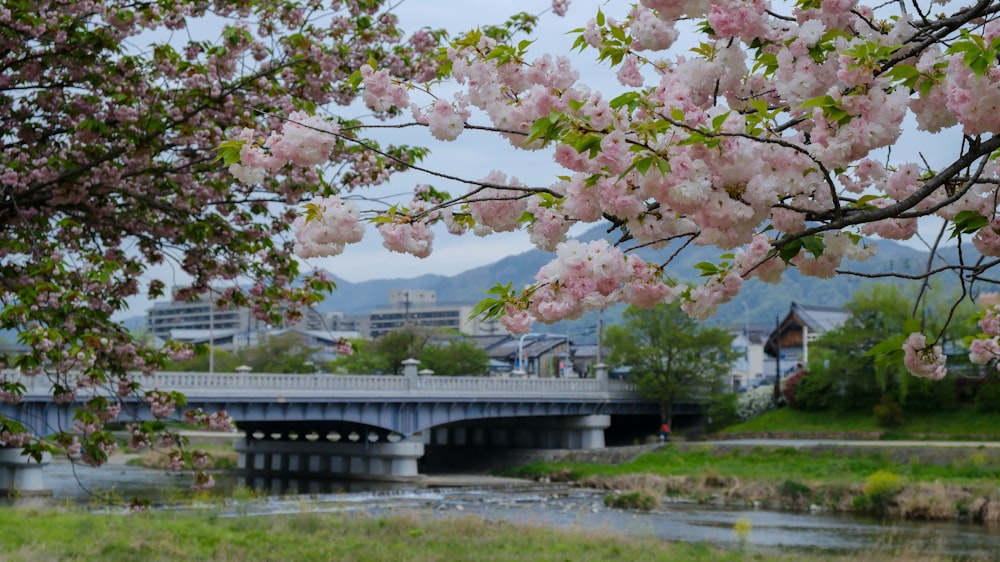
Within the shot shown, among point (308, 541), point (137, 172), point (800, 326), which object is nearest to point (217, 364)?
point (800, 326)

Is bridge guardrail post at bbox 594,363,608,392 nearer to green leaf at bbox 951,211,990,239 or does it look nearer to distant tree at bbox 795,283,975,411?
distant tree at bbox 795,283,975,411

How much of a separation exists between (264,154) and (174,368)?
7917 centimetres

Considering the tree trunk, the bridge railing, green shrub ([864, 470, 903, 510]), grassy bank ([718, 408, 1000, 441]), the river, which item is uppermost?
the bridge railing

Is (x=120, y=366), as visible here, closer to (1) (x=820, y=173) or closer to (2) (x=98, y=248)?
(2) (x=98, y=248)

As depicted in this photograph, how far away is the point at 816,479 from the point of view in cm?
3334

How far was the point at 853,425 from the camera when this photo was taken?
4531 centimetres

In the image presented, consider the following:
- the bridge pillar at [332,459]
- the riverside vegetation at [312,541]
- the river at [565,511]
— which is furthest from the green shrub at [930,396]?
the riverside vegetation at [312,541]

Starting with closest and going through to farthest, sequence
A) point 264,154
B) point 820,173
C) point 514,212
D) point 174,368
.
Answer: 1. point 820,173
2. point 264,154
3. point 514,212
4. point 174,368

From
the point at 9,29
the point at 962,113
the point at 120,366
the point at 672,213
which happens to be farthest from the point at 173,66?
the point at 962,113

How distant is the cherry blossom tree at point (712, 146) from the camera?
13.0ft

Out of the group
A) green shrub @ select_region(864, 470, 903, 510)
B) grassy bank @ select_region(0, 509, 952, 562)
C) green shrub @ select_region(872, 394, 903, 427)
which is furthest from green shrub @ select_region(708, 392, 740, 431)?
grassy bank @ select_region(0, 509, 952, 562)

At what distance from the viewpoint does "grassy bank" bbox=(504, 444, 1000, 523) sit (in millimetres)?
28703

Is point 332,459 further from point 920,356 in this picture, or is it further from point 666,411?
point 920,356

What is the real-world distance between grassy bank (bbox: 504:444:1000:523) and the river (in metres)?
1.17
